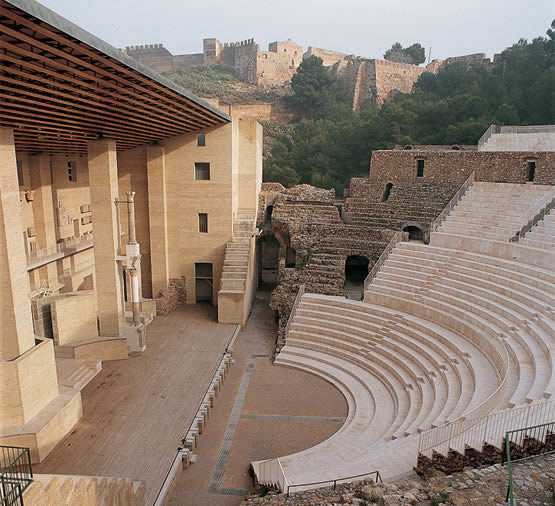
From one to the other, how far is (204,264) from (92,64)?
14144mm

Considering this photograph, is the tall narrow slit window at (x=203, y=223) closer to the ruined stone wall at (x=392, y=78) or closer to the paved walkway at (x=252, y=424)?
the paved walkway at (x=252, y=424)

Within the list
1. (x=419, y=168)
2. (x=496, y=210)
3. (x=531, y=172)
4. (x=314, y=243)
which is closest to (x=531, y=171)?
(x=531, y=172)

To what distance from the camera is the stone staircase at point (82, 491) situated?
6512 millimetres

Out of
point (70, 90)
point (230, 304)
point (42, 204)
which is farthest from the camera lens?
point (230, 304)

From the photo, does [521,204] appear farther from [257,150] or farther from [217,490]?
[217,490]

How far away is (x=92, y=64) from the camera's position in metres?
8.73

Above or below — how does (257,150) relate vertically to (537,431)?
above

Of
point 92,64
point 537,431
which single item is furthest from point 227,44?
point 537,431

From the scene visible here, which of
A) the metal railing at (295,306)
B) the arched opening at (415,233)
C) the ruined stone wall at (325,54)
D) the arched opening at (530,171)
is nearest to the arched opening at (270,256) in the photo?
the arched opening at (415,233)

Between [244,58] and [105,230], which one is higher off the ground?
[244,58]

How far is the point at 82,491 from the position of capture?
7.44 m

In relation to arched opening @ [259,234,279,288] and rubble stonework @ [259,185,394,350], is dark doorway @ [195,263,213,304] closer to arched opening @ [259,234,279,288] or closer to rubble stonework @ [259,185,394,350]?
rubble stonework @ [259,185,394,350]

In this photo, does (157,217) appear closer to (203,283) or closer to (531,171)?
(203,283)

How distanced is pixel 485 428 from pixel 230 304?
13.1 meters
